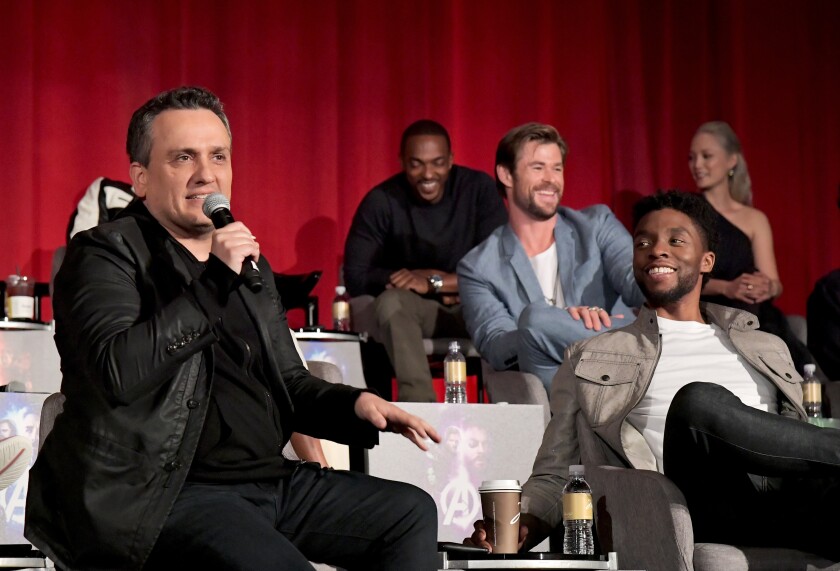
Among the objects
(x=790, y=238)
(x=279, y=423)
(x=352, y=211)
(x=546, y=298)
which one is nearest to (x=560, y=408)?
(x=279, y=423)

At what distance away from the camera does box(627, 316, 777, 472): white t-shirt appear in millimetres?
2904

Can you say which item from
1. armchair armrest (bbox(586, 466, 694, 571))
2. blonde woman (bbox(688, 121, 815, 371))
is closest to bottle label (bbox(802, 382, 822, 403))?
blonde woman (bbox(688, 121, 815, 371))

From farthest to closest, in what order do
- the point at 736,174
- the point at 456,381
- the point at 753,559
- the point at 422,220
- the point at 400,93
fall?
the point at 400,93 < the point at 736,174 < the point at 422,220 < the point at 456,381 < the point at 753,559

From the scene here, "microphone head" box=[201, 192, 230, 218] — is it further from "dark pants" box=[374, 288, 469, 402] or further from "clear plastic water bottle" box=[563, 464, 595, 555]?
"dark pants" box=[374, 288, 469, 402]

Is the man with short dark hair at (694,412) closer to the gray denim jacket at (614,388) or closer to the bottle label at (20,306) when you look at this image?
the gray denim jacket at (614,388)

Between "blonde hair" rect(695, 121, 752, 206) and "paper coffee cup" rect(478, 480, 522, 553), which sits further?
"blonde hair" rect(695, 121, 752, 206)

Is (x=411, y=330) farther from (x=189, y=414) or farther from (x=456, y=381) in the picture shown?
(x=189, y=414)

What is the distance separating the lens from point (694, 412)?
2410 millimetres

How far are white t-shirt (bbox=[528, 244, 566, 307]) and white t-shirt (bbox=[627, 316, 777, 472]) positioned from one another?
37.5 inches

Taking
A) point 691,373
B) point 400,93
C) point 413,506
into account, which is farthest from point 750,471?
point 400,93

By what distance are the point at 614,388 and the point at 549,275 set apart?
128 centimetres

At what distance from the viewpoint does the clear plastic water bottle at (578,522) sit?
2.46 m

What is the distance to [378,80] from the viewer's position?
6.02 m

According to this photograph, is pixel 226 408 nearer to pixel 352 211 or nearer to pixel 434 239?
pixel 434 239
